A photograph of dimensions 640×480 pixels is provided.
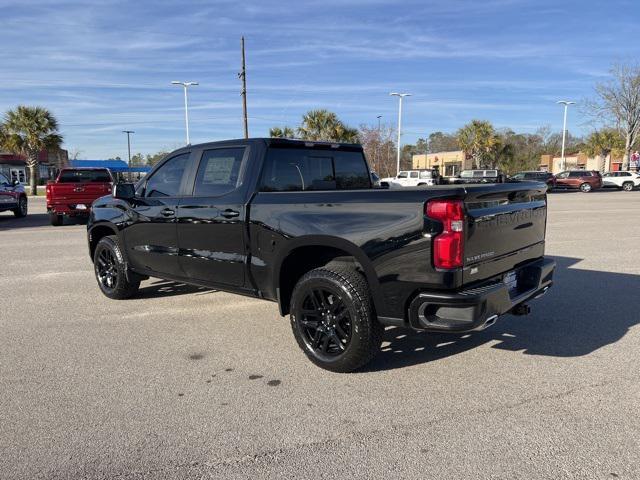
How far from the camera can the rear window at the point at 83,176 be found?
49.5 ft

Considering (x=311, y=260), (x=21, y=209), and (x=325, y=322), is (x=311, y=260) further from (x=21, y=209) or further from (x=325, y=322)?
(x=21, y=209)

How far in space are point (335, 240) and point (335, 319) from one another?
630 millimetres

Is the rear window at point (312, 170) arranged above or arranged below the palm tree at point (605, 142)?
below

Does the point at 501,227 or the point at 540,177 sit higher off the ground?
the point at 501,227

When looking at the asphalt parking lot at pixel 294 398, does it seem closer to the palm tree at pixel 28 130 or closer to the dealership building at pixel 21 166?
the palm tree at pixel 28 130

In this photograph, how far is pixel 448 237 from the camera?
3.29 m

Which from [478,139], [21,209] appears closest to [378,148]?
[478,139]

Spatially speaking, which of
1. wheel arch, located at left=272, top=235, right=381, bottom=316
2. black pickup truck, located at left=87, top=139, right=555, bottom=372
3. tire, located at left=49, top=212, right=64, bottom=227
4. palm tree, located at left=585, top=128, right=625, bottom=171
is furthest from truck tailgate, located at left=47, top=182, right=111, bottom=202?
palm tree, located at left=585, top=128, right=625, bottom=171

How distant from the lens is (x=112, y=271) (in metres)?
6.34

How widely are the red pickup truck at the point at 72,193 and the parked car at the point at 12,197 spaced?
2857 millimetres

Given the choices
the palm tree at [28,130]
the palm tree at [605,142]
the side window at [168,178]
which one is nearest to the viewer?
the side window at [168,178]

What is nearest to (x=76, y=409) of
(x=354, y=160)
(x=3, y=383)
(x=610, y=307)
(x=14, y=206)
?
(x=3, y=383)

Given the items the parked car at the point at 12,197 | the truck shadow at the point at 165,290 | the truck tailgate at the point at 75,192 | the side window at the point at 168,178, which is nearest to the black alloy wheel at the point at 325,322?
the side window at the point at 168,178

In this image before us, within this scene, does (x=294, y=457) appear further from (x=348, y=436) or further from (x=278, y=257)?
(x=278, y=257)
